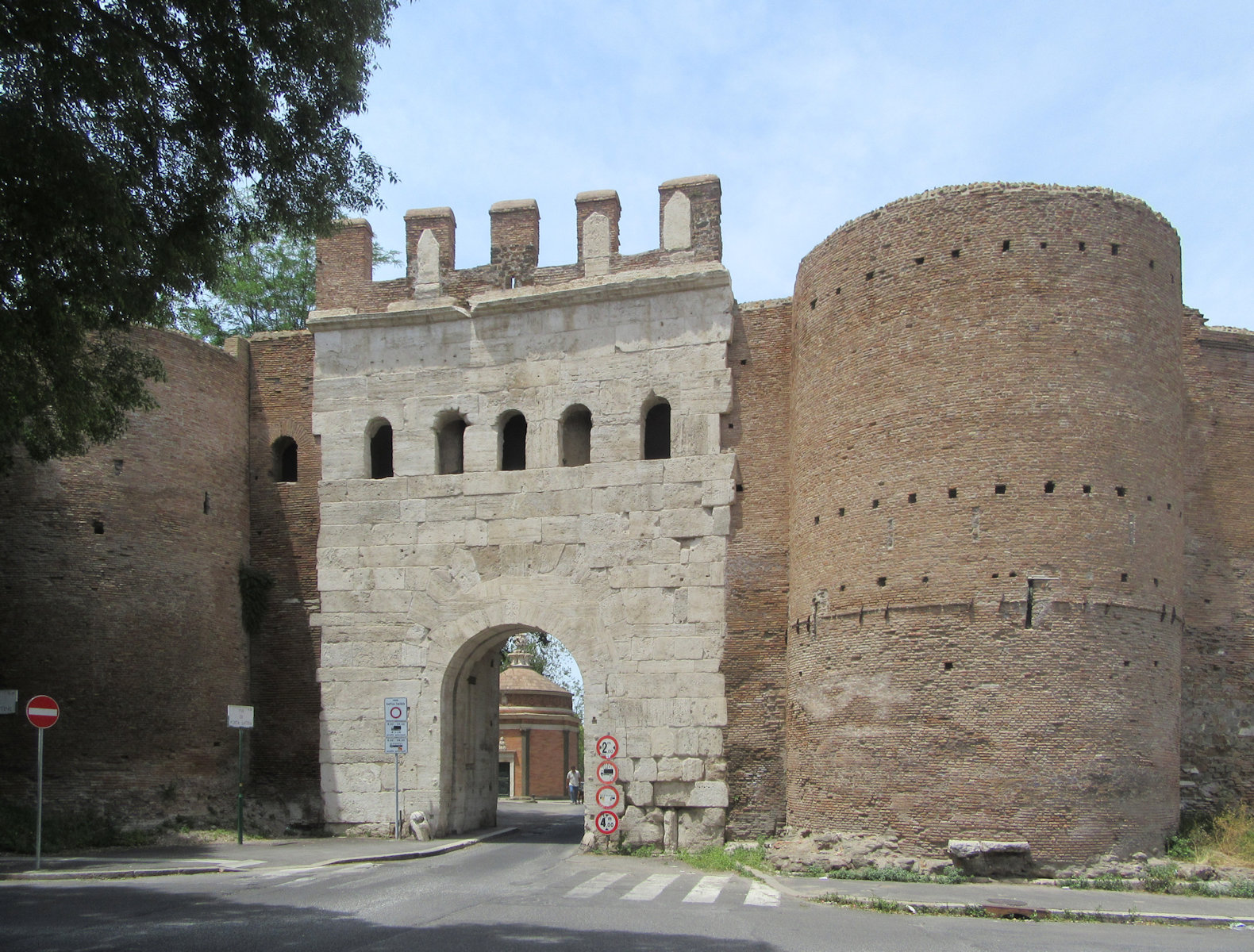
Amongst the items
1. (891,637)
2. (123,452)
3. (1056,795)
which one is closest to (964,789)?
(1056,795)

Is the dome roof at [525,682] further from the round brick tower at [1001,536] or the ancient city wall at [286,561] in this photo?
the round brick tower at [1001,536]

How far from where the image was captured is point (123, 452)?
17.7 m

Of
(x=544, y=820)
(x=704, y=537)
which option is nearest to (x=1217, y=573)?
(x=704, y=537)

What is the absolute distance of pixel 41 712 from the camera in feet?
46.9

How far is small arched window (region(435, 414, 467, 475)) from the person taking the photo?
18828mm

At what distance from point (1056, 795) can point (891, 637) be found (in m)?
2.47

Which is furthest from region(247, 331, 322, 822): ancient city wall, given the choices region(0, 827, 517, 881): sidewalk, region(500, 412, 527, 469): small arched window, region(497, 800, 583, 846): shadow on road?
region(497, 800, 583, 846): shadow on road

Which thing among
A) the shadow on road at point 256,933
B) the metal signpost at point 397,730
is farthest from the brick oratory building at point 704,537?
the shadow on road at point 256,933

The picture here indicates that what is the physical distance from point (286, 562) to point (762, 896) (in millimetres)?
9777

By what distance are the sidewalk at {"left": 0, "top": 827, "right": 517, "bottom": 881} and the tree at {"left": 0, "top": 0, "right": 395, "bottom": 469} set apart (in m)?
Answer: 4.60

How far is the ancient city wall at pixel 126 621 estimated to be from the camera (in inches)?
669

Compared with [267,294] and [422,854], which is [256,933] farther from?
[267,294]

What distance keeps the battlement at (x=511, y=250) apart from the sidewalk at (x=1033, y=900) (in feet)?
28.9

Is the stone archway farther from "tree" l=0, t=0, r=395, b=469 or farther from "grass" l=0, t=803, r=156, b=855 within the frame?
"tree" l=0, t=0, r=395, b=469
